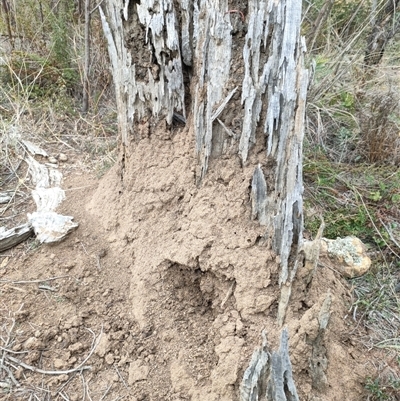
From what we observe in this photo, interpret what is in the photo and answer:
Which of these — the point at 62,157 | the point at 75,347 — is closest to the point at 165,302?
the point at 75,347

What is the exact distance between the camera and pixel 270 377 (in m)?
1.29

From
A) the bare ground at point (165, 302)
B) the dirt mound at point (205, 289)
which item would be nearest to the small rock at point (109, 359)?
the bare ground at point (165, 302)

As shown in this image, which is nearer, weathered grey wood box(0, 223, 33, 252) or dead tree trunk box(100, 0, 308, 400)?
dead tree trunk box(100, 0, 308, 400)

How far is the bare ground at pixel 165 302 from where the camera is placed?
5.11ft

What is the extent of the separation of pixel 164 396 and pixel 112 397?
21 cm

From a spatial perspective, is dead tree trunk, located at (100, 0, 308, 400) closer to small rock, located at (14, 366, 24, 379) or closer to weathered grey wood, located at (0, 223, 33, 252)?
weathered grey wood, located at (0, 223, 33, 252)

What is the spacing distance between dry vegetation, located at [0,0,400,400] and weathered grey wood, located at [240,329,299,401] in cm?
56

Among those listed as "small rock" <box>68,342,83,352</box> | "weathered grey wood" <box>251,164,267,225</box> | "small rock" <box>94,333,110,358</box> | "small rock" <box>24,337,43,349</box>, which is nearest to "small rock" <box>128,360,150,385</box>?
"small rock" <box>94,333,110,358</box>

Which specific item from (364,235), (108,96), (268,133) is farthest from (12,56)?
(364,235)

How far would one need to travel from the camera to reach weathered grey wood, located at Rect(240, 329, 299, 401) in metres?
1.26

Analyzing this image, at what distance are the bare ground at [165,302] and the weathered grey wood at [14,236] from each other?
6 centimetres

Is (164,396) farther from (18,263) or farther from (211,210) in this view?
(18,263)

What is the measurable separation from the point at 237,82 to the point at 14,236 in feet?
4.51

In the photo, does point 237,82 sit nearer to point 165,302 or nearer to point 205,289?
point 205,289
